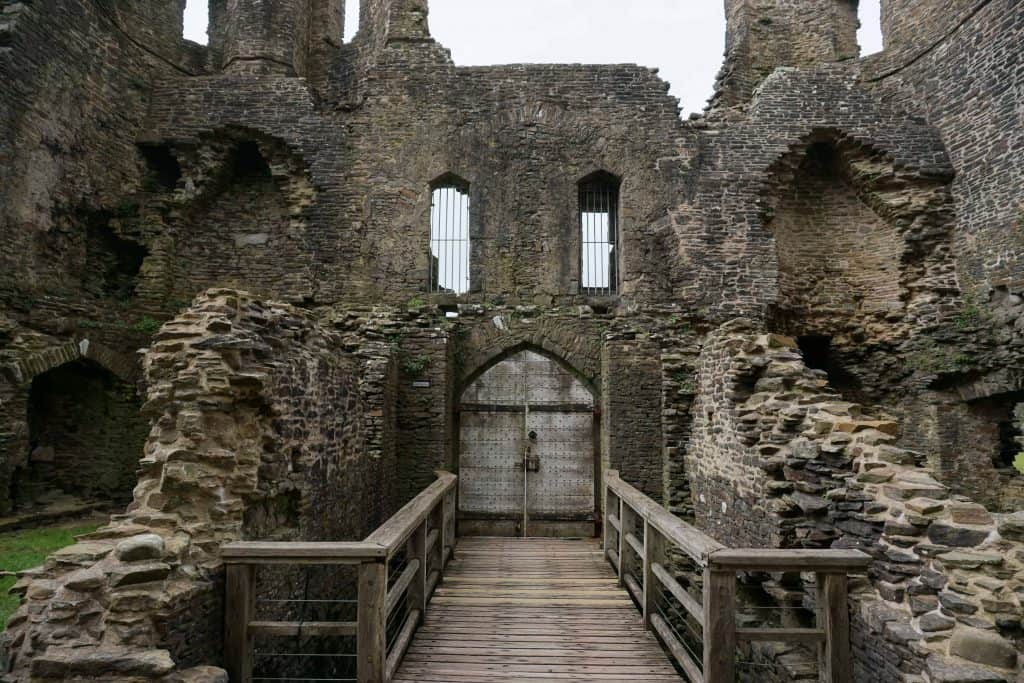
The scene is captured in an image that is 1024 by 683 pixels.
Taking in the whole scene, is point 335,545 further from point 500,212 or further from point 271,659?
point 500,212

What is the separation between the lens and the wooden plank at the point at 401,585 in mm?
4623

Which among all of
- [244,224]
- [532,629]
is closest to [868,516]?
[532,629]

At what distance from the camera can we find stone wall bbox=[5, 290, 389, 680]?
3.71 metres

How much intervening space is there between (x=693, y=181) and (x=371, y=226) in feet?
18.8

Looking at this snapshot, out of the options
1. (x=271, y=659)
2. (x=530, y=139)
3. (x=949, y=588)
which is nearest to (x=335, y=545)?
(x=271, y=659)

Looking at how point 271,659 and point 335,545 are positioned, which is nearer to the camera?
point 335,545

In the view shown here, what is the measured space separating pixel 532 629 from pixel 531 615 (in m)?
0.36

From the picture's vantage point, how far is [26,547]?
25.1 feet

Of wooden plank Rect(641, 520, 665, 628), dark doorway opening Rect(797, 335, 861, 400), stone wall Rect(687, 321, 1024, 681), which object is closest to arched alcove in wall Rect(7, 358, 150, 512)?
wooden plank Rect(641, 520, 665, 628)

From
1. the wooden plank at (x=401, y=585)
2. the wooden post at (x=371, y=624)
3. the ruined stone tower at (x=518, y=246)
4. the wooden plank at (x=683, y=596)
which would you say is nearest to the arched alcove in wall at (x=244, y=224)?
the ruined stone tower at (x=518, y=246)

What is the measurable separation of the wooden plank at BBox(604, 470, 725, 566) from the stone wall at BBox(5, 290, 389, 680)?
3.34 m

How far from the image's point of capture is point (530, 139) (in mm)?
11047

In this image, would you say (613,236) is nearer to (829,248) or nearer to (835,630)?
(829,248)

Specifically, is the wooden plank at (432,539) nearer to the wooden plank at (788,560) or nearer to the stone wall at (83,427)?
the wooden plank at (788,560)
